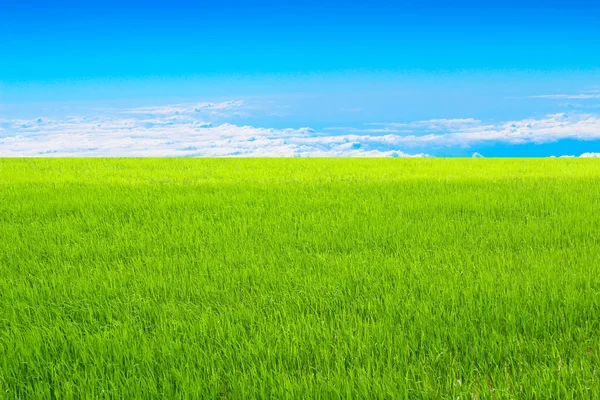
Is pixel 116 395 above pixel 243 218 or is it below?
below

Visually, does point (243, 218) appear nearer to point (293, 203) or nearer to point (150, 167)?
point (293, 203)

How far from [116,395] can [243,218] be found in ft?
16.2

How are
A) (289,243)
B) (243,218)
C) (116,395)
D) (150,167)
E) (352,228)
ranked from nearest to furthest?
1. (116,395)
2. (289,243)
3. (352,228)
4. (243,218)
5. (150,167)

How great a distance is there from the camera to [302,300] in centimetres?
429

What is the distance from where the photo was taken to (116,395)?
2.95 metres

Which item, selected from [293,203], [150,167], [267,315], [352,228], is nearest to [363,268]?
[267,315]

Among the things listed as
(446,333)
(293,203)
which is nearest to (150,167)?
(293,203)

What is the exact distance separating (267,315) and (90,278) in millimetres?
2048

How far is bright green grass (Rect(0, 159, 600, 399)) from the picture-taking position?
309 centimetres

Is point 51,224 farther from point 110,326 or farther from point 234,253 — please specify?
point 110,326

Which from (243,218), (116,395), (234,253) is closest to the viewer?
(116,395)

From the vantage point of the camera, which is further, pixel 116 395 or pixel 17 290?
pixel 17 290

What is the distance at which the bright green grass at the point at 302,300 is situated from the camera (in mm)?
3088

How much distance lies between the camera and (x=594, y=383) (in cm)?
297
